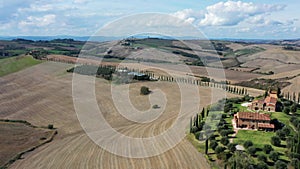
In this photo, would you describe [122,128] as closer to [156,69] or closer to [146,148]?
[146,148]

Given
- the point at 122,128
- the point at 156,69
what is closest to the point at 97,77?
the point at 156,69

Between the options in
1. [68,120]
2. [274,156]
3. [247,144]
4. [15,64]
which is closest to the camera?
[274,156]

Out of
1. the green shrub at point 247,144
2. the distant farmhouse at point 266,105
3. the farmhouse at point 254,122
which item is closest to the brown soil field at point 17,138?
the green shrub at point 247,144

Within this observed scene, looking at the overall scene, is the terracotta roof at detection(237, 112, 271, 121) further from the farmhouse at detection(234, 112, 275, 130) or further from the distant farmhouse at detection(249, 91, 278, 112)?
the distant farmhouse at detection(249, 91, 278, 112)

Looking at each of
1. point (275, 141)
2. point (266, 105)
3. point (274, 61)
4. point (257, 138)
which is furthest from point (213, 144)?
point (274, 61)

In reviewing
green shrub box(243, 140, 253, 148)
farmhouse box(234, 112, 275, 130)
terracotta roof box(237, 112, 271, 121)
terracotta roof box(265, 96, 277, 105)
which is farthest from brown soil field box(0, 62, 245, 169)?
terracotta roof box(265, 96, 277, 105)

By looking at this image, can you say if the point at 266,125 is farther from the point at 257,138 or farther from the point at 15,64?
the point at 15,64

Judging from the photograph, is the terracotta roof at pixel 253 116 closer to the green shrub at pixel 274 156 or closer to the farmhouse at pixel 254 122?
the farmhouse at pixel 254 122
